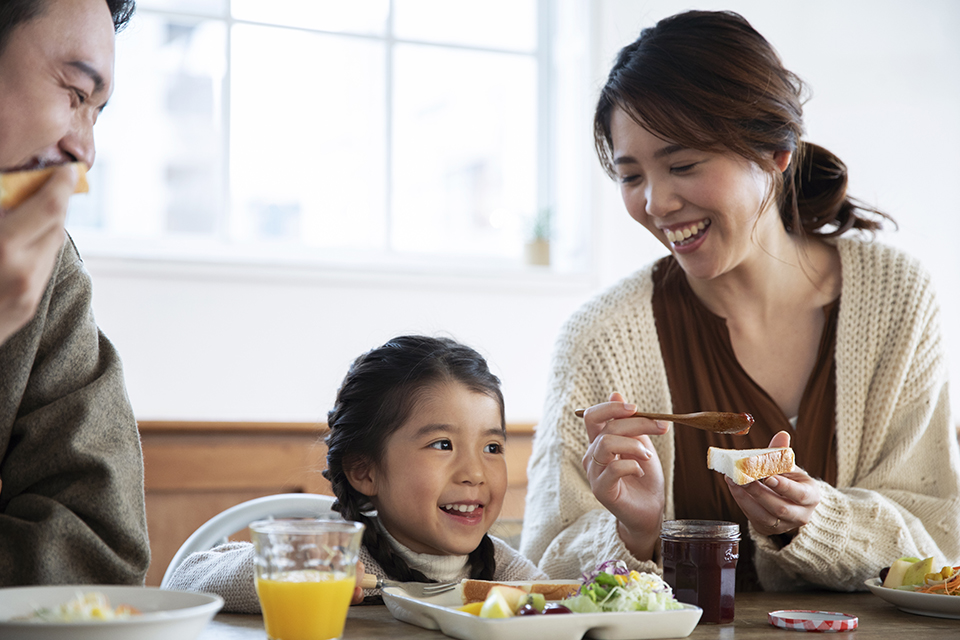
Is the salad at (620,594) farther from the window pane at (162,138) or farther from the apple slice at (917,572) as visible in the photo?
the window pane at (162,138)

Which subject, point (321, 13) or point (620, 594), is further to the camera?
point (321, 13)

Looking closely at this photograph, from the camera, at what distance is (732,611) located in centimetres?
104

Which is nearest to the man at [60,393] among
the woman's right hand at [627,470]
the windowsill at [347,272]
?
the woman's right hand at [627,470]

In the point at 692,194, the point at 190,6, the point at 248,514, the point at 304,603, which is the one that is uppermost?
the point at 190,6

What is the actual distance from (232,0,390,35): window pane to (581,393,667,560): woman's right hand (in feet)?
7.90

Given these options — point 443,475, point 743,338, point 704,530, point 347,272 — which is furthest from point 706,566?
point 347,272

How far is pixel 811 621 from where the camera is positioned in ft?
3.31

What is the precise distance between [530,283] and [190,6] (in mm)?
1461

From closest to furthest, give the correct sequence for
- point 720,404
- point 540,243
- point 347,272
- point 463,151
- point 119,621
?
1. point 119,621
2. point 720,404
3. point 347,272
4. point 540,243
5. point 463,151

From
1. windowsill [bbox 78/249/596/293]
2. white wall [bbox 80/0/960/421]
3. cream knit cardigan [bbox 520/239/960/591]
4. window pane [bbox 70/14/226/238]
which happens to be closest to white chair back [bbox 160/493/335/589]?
cream knit cardigan [bbox 520/239/960/591]

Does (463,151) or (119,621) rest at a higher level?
(463,151)

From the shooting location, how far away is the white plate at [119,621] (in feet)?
2.32

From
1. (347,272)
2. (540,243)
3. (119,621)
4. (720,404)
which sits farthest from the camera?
(540,243)

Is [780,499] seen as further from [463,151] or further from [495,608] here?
[463,151]
